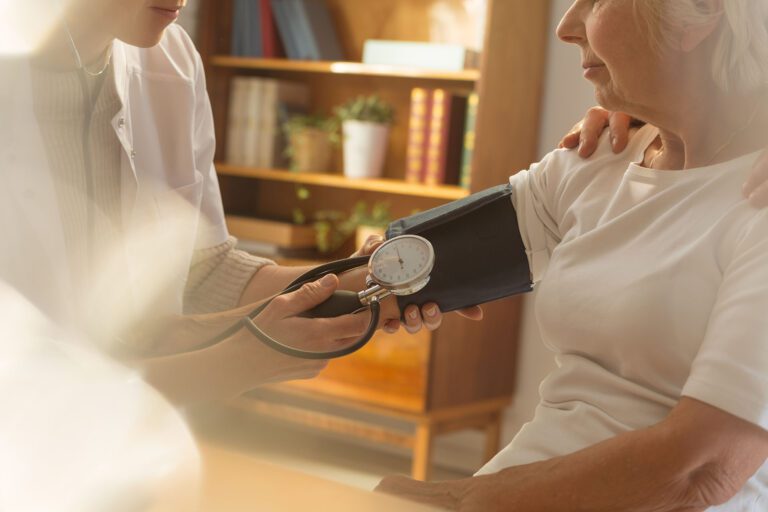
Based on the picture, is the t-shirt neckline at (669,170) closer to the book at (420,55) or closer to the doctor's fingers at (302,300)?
the doctor's fingers at (302,300)

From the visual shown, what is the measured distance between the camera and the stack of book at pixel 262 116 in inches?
114

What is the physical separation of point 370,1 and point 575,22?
6.29 feet

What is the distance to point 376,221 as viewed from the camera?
2715 mm

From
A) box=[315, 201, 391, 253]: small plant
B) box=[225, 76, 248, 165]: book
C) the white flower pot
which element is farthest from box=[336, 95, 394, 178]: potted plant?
box=[225, 76, 248, 165]: book

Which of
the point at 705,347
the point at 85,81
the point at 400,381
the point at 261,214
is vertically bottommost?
the point at 400,381

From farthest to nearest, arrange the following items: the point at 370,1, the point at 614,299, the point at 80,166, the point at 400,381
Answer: the point at 370,1
the point at 400,381
the point at 80,166
the point at 614,299

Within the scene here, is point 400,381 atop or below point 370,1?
below

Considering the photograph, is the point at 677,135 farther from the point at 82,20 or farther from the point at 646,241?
the point at 82,20

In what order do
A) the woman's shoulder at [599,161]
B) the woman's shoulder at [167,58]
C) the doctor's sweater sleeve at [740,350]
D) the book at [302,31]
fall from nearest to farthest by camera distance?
1. the doctor's sweater sleeve at [740,350]
2. the woman's shoulder at [599,161]
3. the woman's shoulder at [167,58]
4. the book at [302,31]

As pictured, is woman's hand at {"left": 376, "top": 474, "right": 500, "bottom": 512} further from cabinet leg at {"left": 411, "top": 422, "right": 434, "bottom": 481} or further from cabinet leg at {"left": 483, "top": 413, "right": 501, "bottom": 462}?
cabinet leg at {"left": 483, "top": 413, "right": 501, "bottom": 462}

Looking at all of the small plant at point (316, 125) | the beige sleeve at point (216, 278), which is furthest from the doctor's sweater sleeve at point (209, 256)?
the small plant at point (316, 125)

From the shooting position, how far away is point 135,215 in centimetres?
125

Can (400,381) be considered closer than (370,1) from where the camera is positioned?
Yes

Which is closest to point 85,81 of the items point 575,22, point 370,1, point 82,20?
point 82,20
